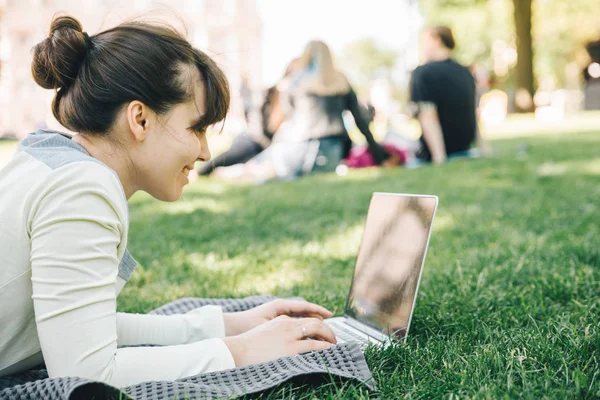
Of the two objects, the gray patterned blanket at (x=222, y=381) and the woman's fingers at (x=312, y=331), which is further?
the woman's fingers at (x=312, y=331)

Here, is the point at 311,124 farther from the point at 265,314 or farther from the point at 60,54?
the point at 60,54

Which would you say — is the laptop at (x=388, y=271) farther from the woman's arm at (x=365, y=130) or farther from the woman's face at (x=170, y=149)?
the woman's arm at (x=365, y=130)

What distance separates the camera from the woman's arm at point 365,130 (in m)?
7.36

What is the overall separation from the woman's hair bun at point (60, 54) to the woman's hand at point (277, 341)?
0.80 metres

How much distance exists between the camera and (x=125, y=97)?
1511mm

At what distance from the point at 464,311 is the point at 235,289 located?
106 cm

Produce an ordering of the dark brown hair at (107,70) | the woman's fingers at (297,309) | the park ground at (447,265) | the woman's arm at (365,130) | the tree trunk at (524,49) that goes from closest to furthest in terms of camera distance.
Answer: the dark brown hair at (107,70) < the park ground at (447,265) < the woman's fingers at (297,309) < the woman's arm at (365,130) < the tree trunk at (524,49)

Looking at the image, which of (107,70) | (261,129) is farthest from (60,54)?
(261,129)

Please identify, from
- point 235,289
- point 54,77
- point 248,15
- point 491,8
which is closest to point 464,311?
point 235,289

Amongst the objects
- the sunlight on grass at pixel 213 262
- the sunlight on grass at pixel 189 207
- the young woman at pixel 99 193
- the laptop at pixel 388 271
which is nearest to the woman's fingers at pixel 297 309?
the laptop at pixel 388 271

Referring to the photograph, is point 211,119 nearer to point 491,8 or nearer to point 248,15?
point 491,8

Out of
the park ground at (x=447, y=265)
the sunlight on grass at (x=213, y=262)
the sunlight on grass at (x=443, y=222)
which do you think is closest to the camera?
the park ground at (x=447, y=265)

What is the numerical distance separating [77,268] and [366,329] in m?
1.07

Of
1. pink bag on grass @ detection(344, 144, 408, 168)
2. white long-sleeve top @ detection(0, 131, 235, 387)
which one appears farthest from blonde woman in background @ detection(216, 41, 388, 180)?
white long-sleeve top @ detection(0, 131, 235, 387)
